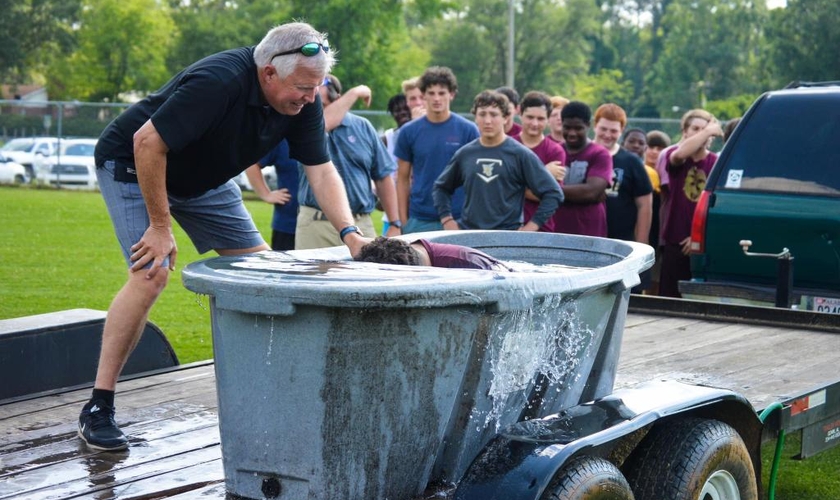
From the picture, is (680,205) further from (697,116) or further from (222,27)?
(222,27)

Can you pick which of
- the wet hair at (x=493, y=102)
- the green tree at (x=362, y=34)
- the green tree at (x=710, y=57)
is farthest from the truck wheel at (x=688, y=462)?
the green tree at (x=710, y=57)

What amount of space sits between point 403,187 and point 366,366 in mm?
5664

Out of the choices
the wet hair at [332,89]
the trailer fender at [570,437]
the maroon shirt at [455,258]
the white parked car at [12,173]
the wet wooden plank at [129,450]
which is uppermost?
the wet hair at [332,89]

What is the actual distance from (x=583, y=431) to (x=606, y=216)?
212 inches

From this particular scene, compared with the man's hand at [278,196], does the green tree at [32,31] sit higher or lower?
higher

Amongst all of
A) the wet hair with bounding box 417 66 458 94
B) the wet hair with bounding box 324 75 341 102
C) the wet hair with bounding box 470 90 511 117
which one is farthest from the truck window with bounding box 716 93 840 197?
the wet hair with bounding box 324 75 341 102

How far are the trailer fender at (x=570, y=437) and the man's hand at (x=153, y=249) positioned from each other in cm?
140

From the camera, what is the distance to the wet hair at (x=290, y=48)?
3.96 meters

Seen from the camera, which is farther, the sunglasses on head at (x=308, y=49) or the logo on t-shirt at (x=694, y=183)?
the logo on t-shirt at (x=694, y=183)

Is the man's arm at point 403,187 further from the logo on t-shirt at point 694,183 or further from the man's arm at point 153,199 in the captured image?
the man's arm at point 153,199

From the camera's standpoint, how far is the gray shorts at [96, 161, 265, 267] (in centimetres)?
435

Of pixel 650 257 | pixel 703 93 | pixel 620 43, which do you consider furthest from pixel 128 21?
pixel 620 43

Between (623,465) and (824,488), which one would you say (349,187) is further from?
(623,465)

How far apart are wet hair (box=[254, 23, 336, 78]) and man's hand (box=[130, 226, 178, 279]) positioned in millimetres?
689
